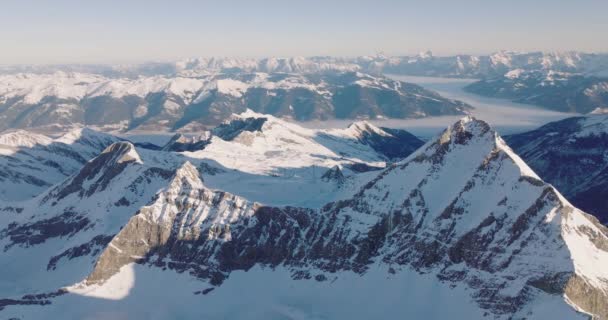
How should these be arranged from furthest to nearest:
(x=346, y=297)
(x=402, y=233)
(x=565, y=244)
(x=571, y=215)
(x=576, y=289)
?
(x=402, y=233) < (x=346, y=297) < (x=571, y=215) < (x=565, y=244) < (x=576, y=289)

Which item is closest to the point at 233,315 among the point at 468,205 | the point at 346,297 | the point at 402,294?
the point at 346,297

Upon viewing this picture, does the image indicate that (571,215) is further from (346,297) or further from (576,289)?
(346,297)

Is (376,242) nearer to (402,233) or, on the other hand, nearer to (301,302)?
(402,233)

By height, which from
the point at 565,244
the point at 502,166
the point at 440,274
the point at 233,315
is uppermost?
the point at 502,166

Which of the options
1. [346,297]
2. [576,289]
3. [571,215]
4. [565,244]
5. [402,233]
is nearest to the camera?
[576,289]

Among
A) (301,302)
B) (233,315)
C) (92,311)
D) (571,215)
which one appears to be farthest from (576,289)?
(92,311)

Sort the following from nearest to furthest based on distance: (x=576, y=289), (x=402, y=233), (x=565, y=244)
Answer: (x=576, y=289), (x=565, y=244), (x=402, y=233)

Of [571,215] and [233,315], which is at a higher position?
[571,215]

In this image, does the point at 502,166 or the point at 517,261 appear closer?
the point at 517,261

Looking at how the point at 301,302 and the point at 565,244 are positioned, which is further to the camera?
the point at 301,302
